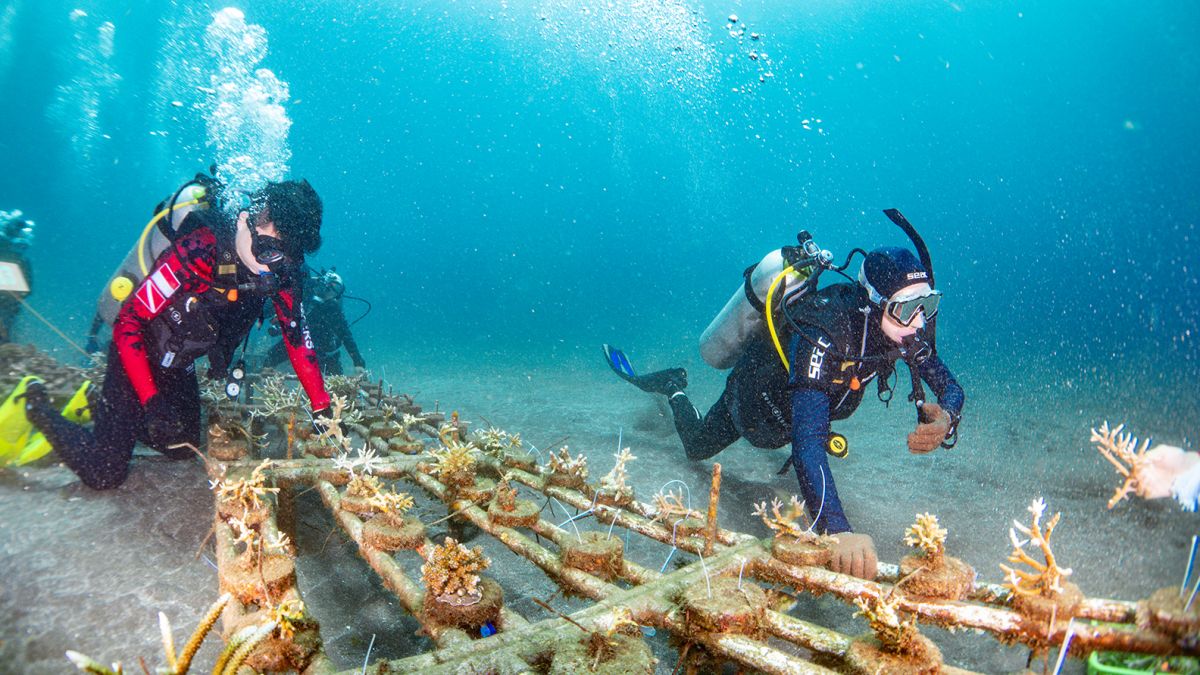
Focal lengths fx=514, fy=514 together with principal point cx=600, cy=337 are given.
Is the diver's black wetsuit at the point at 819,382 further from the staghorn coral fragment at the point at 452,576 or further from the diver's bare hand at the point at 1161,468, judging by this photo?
the staghorn coral fragment at the point at 452,576

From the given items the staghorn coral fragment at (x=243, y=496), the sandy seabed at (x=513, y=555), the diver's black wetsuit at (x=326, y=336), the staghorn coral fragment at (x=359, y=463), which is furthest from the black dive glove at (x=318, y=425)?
the diver's black wetsuit at (x=326, y=336)

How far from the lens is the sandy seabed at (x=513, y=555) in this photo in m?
3.03

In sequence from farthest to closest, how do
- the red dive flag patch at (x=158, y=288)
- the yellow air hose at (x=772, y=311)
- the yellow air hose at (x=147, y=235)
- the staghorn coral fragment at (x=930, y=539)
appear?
1. the yellow air hose at (x=772, y=311)
2. the yellow air hose at (x=147, y=235)
3. the red dive flag patch at (x=158, y=288)
4. the staghorn coral fragment at (x=930, y=539)

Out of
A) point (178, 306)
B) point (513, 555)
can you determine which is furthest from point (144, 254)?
point (513, 555)

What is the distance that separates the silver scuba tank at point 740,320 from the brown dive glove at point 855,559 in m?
2.75

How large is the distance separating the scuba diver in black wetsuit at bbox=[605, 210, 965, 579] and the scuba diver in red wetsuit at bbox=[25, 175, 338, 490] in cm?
433

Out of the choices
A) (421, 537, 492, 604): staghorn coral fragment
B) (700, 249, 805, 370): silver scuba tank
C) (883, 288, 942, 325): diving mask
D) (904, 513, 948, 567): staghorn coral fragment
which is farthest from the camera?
(700, 249, 805, 370): silver scuba tank

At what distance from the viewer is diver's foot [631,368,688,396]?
8664 millimetres

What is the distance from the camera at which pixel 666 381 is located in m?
8.84

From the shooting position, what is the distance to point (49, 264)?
6981cm

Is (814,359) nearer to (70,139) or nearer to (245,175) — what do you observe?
(245,175)

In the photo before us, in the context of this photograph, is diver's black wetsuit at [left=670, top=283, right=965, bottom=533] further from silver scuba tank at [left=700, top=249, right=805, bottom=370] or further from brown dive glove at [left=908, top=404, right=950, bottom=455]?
brown dive glove at [left=908, top=404, right=950, bottom=455]

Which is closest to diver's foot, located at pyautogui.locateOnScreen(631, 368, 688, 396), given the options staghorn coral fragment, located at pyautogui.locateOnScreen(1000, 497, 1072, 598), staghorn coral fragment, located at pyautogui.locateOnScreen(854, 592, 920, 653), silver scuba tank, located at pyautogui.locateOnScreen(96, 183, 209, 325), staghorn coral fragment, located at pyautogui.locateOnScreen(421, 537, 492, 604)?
staghorn coral fragment, located at pyautogui.locateOnScreen(1000, 497, 1072, 598)

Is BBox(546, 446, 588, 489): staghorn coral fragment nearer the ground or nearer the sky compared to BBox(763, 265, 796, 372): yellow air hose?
nearer the ground
